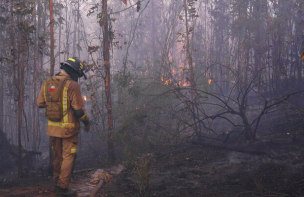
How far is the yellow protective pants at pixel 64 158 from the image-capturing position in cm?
359

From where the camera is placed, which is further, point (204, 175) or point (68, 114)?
point (204, 175)

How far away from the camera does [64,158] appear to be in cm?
364

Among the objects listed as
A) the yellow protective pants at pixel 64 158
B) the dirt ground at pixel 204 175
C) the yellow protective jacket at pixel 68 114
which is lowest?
the dirt ground at pixel 204 175

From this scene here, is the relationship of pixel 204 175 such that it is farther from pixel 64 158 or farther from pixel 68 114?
pixel 68 114

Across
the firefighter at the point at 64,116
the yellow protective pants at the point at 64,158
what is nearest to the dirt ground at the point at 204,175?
the yellow protective pants at the point at 64,158

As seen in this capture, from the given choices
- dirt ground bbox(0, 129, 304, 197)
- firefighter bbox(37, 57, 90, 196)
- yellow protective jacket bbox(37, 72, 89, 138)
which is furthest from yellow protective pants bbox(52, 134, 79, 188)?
dirt ground bbox(0, 129, 304, 197)

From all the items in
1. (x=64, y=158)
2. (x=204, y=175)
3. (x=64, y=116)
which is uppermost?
(x=64, y=116)

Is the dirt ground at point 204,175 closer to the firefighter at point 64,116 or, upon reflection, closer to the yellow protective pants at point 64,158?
the yellow protective pants at point 64,158

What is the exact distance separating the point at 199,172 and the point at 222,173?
0.44 metres

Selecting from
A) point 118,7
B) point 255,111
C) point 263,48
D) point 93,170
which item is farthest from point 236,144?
point 118,7

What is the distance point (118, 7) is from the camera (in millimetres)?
20031

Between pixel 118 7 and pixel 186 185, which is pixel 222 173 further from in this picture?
pixel 118 7

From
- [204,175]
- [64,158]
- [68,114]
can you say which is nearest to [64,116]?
[68,114]

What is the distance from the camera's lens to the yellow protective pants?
3.59 meters
